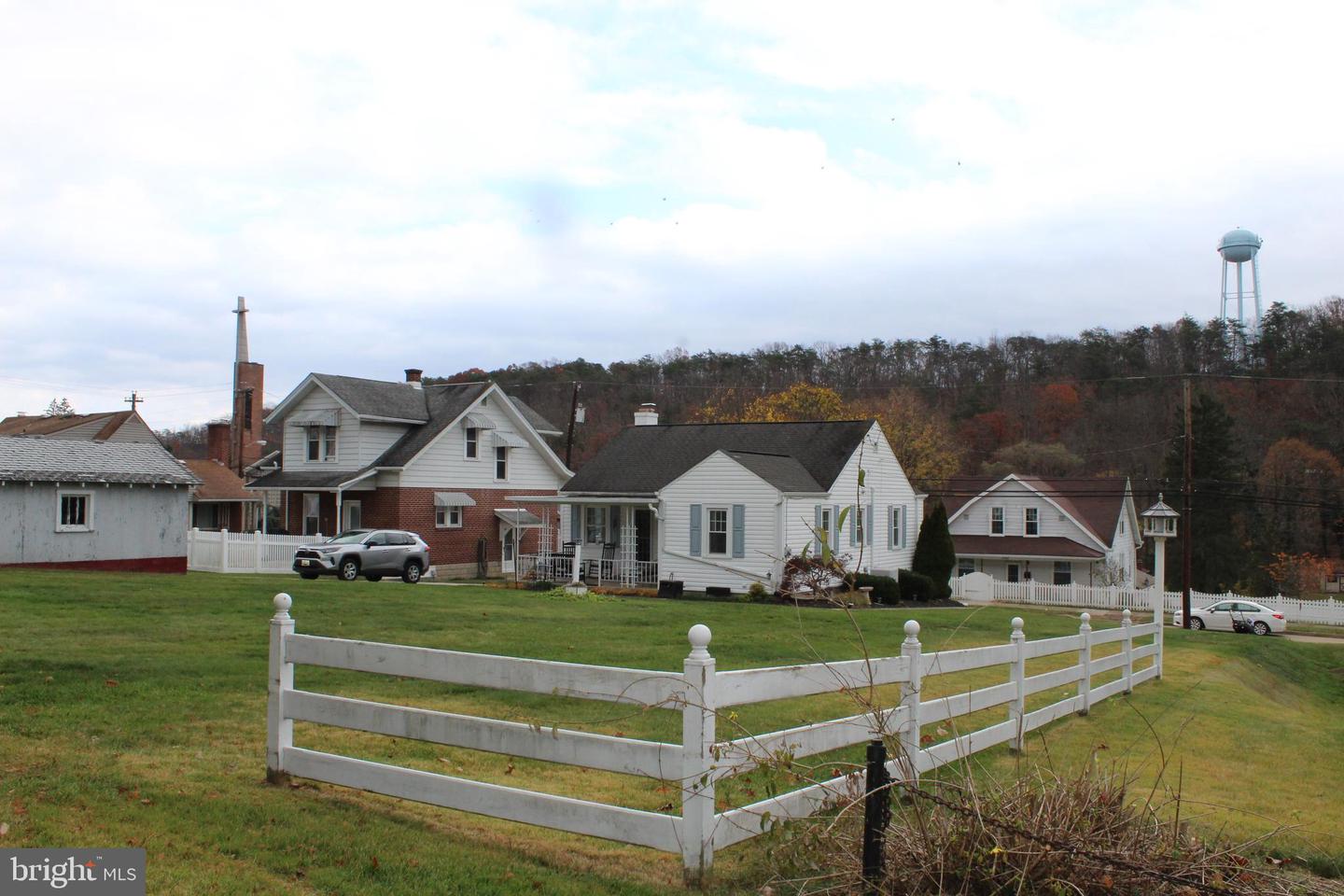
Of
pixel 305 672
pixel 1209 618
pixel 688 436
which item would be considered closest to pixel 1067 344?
pixel 1209 618

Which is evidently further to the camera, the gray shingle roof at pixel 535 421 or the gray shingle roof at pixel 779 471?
the gray shingle roof at pixel 535 421

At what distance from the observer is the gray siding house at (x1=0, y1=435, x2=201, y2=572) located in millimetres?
26188

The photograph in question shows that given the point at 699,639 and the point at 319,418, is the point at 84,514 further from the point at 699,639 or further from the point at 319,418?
the point at 699,639

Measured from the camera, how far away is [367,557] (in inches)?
1178

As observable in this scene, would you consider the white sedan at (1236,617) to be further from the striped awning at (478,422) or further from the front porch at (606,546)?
the striped awning at (478,422)

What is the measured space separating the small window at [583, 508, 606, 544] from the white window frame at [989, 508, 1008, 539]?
24.5 meters

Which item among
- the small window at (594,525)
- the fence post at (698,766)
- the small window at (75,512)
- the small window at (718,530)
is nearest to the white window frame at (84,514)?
the small window at (75,512)

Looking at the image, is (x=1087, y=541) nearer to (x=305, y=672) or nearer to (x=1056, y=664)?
(x=1056, y=664)

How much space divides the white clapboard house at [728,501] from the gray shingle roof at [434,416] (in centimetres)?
504

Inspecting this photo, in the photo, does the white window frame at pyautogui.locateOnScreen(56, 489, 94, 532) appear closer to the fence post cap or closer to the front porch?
the front porch

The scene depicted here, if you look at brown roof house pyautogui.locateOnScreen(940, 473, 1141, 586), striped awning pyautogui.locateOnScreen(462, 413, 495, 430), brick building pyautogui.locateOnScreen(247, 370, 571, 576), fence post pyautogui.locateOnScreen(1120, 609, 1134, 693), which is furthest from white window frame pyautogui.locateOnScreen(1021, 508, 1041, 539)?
fence post pyautogui.locateOnScreen(1120, 609, 1134, 693)

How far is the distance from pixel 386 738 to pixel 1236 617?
38.0 metres

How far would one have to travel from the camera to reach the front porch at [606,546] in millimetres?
34281

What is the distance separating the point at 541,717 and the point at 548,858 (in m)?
4.17
